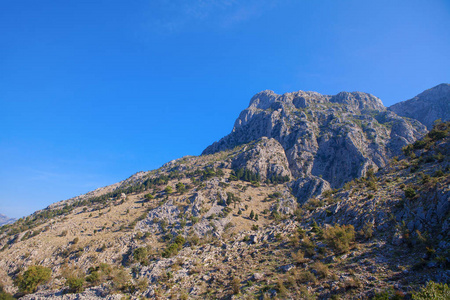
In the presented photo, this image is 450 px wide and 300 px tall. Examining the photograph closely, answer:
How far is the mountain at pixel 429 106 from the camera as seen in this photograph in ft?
397

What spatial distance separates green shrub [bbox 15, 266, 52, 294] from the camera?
25.7 metres

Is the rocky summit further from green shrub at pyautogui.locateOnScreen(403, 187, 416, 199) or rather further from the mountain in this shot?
the mountain

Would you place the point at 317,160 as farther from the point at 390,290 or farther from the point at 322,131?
the point at 390,290

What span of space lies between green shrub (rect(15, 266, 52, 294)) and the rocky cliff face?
76602 millimetres

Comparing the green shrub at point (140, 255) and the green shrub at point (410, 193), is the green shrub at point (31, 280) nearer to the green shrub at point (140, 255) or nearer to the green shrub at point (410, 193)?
the green shrub at point (140, 255)

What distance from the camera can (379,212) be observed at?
18359 millimetres

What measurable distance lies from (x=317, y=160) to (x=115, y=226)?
3890 inches

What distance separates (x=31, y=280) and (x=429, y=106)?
203446 millimetres

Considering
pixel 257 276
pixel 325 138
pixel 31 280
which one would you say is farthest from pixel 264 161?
pixel 31 280

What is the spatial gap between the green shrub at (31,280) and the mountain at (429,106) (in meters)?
178

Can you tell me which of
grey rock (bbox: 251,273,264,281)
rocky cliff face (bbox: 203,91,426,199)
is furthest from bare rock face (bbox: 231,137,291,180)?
grey rock (bbox: 251,273,264,281)

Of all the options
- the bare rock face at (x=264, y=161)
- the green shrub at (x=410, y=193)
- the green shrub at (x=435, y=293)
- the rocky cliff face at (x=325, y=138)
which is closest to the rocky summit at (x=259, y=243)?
the green shrub at (x=435, y=293)

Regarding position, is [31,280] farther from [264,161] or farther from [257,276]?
[264,161]

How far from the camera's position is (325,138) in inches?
4370
